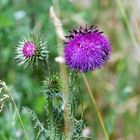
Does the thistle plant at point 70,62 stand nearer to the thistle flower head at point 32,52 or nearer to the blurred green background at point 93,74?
the thistle flower head at point 32,52

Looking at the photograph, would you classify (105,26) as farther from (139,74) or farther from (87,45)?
(87,45)

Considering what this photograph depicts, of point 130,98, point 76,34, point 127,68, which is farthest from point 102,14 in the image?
point 76,34

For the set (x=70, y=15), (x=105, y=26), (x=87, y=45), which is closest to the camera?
(x=87, y=45)

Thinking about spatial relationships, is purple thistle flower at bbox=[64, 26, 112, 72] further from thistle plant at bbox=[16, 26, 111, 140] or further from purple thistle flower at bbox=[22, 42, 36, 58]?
purple thistle flower at bbox=[22, 42, 36, 58]

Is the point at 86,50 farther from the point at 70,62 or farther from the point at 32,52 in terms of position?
the point at 32,52

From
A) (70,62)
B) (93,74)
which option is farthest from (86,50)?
(93,74)

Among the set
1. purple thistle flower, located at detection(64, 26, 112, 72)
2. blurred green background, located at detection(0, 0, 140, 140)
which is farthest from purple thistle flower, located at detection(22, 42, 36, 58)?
blurred green background, located at detection(0, 0, 140, 140)
